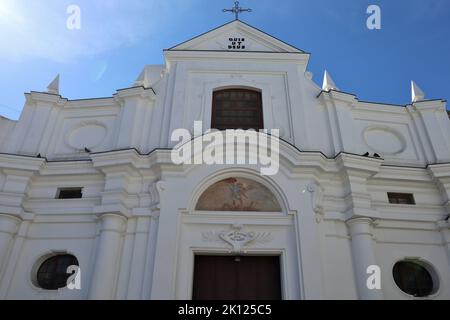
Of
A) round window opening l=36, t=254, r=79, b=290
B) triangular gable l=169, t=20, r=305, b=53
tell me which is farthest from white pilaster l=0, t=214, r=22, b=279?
triangular gable l=169, t=20, r=305, b=53

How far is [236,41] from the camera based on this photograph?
42.0 ft

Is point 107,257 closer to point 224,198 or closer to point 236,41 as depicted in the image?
point 224,198

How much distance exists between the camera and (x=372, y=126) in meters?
11.2

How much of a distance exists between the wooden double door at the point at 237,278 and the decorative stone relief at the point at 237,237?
0.34 m

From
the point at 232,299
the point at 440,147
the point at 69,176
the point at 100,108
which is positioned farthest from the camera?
the point at 100,108

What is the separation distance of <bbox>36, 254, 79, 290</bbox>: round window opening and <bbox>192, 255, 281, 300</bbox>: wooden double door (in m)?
3.13

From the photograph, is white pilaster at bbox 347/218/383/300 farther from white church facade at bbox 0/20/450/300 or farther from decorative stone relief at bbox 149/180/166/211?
decorative stone relief at bbox 149/180/166/211

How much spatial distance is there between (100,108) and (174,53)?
10.2ft

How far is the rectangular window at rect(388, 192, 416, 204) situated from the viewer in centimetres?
979

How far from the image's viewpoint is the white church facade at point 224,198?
8188 mm
